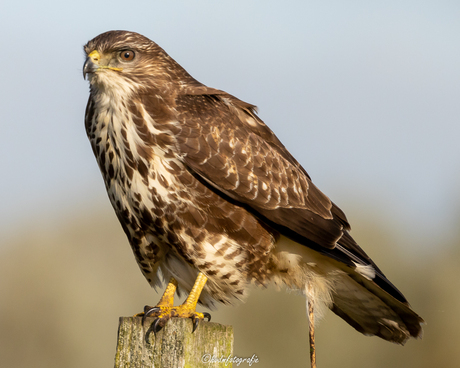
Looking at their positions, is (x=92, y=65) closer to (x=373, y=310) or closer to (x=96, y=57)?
(x=96, y=57)

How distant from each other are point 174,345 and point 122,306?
8595 mm

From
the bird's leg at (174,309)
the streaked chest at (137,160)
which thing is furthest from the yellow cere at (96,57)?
the bird's leg at (174,309)

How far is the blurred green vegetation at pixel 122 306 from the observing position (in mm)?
9773

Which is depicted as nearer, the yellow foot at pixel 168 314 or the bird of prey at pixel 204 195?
the yellow foot at pixel 168 314

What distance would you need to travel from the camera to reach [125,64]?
3889 mm

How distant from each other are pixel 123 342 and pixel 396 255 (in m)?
9.85

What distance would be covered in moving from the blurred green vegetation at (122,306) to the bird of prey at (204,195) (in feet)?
17.1

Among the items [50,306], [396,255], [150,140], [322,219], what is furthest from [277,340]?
[150,140]

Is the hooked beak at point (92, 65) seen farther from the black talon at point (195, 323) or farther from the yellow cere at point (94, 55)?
the black talon at point (195, 323)

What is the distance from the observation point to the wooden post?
9.39 ft

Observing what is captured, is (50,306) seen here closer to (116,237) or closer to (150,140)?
(116,237)

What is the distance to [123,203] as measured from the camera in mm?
3818

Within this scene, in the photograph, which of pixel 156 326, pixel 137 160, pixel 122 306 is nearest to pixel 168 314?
pixel 156 326

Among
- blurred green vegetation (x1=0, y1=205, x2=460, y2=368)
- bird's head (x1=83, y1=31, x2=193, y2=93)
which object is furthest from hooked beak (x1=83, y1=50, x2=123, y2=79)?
blurred green vegetation (x1=0, y1=205, x2=460, y2=368)
